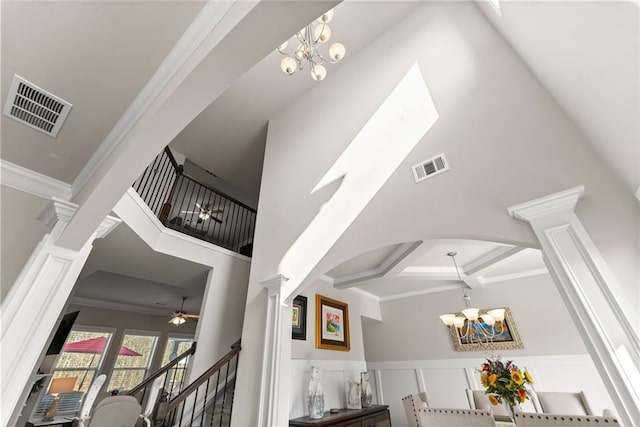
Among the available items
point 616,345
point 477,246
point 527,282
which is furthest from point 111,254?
point 527,282

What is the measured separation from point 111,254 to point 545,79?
4.86m

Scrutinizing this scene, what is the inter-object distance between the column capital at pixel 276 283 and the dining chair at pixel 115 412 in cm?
134

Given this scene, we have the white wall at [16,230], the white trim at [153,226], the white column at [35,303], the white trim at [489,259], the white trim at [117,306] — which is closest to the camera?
the white column at [35,303]

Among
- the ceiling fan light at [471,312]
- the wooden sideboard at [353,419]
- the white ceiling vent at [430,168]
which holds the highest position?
the white ceiling vent at [430,168]

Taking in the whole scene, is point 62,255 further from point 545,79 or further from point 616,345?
point 545,79

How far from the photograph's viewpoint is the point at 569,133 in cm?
180

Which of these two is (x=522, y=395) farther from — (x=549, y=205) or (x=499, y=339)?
(x=499, y=339)

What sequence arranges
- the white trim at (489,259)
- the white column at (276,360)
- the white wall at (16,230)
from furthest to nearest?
the white trim at (489,259) < the white column at (276,360) < the white wall at (16,230)

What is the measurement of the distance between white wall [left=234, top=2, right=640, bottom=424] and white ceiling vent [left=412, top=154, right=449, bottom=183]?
0.06m

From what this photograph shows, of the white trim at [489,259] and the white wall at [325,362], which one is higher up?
the white trim at [489,259]

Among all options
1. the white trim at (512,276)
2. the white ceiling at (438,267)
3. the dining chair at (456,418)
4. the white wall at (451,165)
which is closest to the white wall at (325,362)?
the white ceiling at (438,267)

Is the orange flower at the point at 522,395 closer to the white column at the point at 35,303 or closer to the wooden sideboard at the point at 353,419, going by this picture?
the wooden sideboard at the point at 353,419

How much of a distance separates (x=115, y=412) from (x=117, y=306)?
6.58 metres

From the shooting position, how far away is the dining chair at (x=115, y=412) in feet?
5.81
